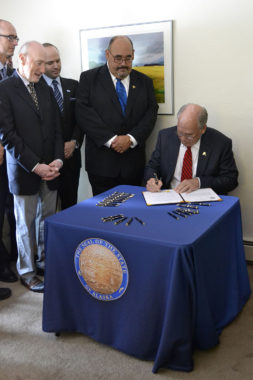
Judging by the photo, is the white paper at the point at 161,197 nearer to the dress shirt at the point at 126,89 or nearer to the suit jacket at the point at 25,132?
the dress shirt at the point at 126,89

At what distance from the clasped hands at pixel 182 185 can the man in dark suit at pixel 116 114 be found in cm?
52

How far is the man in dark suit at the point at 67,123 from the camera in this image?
3.33m

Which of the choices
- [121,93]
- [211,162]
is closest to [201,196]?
[211,162]

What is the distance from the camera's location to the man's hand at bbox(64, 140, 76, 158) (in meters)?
3.33

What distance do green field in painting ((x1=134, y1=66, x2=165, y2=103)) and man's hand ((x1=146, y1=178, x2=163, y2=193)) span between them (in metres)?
0.98

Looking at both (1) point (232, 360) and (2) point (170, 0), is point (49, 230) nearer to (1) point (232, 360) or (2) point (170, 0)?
(1) point (232, 360)

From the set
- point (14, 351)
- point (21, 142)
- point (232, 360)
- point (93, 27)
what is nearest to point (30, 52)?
point (21, 142)

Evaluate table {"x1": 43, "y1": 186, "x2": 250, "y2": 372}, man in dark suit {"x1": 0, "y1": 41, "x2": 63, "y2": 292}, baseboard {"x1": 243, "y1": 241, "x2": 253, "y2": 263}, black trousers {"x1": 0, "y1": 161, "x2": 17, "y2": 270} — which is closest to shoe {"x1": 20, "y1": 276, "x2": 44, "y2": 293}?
man in dark suit {"x1": 0, "y1": 41, "x2": 63, "y2": 292}

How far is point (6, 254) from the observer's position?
3.38 meters

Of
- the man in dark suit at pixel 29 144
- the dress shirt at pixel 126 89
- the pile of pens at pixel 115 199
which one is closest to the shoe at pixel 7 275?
the man in dark suit at pixel 29 144

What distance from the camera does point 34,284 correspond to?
306cm

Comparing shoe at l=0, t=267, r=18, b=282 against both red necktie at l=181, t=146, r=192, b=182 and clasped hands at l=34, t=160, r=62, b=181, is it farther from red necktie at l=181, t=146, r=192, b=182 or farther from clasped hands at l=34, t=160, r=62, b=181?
red necktie at l=181, t=146, r=192, b=182

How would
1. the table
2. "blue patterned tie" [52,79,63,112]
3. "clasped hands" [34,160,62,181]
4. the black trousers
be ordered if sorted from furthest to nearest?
"blue patterned tie" [52,79,63,112] → the black trousers → "clasped hands" [34,160,62,181] → the table

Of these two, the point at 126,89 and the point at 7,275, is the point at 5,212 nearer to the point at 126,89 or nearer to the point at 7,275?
the point at 7,275
